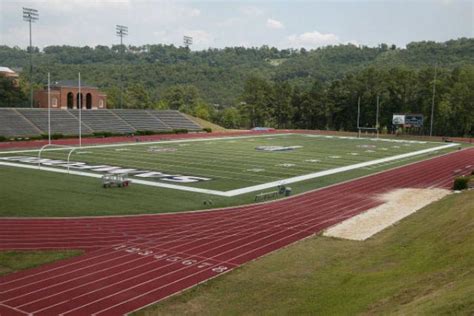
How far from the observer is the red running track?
14047mm

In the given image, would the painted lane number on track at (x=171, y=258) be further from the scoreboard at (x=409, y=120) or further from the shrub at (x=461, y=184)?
the scoreboard at (x=409, y=120)

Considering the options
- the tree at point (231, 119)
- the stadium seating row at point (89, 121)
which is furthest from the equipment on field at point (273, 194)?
the tree at point (231, 119)

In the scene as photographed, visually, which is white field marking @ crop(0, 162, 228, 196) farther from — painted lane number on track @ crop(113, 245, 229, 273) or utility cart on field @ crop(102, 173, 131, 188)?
painted lane number on track @ crop(113, 245, 229, 273)

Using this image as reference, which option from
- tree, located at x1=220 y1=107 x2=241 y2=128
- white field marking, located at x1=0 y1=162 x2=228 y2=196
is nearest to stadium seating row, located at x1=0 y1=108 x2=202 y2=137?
white field marking, located at x1=0 y1=162 x2=228 y2=196

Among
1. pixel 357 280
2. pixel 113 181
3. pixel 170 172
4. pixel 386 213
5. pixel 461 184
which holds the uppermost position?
pixel 461 184

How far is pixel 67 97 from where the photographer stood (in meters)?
82.1

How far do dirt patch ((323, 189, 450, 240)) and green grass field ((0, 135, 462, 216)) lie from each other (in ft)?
18.6

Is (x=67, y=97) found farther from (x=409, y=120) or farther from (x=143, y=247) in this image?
(x=143, y=247)

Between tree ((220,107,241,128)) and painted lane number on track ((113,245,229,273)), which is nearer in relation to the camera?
painted lane number on track ((113,245,229,273))

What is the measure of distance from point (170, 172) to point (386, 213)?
707 inches

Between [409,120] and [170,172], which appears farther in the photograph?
[409,120]

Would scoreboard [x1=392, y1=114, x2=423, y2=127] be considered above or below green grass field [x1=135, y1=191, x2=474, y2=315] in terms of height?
above

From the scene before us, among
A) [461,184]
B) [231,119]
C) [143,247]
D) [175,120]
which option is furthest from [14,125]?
[231,119]

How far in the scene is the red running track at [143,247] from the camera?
14047 millimetres
